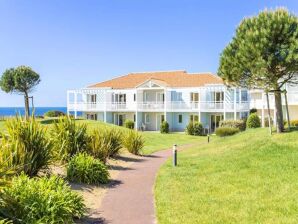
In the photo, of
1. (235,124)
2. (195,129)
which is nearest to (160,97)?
(195,129)

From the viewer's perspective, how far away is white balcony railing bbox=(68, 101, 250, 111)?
49.2m

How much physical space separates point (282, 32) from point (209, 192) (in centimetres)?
1284

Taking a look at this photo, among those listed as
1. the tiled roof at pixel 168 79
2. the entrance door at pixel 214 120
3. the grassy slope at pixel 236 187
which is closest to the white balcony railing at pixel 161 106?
the entrance door at pixel 214 120

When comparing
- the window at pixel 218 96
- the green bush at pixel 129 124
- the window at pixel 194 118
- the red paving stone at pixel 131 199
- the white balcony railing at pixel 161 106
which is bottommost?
the red paving stone at pixel 131 199

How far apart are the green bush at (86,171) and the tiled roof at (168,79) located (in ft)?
129

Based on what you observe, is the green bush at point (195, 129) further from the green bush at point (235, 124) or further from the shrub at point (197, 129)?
the green bush at point (235, 124)

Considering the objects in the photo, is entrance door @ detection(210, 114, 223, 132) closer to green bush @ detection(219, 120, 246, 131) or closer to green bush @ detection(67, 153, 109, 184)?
green bush @ detection(219, 120, 246, 131)

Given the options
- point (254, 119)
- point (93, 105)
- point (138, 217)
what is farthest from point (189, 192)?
point (93, 105)

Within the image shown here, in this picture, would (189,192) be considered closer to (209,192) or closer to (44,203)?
(209,192)

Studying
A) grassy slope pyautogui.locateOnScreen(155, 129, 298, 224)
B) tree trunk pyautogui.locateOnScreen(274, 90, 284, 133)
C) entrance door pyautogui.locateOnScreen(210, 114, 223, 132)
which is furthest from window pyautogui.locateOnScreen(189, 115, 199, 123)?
grassy slope pyautogui.locateOnScreen(155, 129, 298, 224)

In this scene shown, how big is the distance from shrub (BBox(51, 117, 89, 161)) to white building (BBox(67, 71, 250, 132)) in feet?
107

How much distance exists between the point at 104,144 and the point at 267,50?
1039 centimetres

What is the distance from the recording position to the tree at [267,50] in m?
21.8

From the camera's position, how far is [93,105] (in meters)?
58.9
